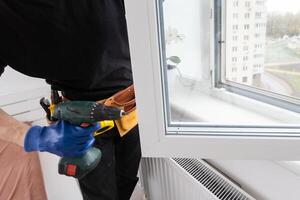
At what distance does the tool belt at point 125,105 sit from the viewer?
96 centimetres

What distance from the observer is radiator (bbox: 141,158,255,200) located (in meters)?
0.94

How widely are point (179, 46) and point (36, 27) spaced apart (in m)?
0.44

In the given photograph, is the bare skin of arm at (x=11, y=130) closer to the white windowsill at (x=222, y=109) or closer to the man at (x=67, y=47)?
the man at (x=67, y=47)

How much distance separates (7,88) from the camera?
56.4 inches

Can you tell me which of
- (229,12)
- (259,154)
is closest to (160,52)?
(259,154)

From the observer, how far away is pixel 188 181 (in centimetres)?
106

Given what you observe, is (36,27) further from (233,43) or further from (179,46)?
(233,43)

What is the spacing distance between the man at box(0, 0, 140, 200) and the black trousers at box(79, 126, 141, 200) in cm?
19

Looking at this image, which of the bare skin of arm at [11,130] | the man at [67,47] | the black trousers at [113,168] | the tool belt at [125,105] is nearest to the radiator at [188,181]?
the black trousers at [113,168]

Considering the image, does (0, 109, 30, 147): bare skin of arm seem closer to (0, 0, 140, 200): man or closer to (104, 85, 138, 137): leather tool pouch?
(0, 0, 140, 200): man

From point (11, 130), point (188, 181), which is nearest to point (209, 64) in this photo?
point (188, 181)

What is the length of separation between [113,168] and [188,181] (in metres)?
0.31

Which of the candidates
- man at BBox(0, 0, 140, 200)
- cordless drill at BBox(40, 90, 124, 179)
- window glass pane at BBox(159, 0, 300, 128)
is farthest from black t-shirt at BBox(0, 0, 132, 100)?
window glass pane at BBox(159, 0, 300, 128)

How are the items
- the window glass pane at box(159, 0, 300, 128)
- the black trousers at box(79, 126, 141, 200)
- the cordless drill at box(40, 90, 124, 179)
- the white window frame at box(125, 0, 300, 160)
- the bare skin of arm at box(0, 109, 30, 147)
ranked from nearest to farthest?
the white window frame at box(125, 0, 300, 160) → the window glass pane at box(159, 0, 300, 128) → the cordless drill at box(40, 90, 124, 179) → the bare skin of arm at box(0, 109, 30, 147) → the black trousers at box(79, 126, 141, 200)
